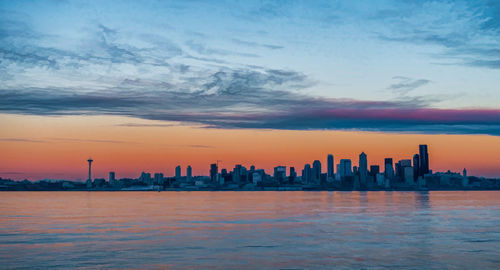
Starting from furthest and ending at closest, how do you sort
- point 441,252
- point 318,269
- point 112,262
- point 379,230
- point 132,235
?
point 379,230, point 132,235, point 441,252, point 112,262, point 318,269

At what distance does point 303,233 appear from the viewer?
2415 inches

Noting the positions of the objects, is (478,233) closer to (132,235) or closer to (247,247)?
(247,247)

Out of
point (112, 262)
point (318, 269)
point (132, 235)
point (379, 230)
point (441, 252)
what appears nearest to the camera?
point (318, 269)

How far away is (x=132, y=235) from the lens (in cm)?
5866

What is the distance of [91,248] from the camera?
47250mm

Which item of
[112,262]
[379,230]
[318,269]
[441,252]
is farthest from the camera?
[379,230]

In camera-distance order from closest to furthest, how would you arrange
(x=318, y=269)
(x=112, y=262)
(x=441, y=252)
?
(x=318, y=269) → (x=112, y=262) → (x=441, y=252)

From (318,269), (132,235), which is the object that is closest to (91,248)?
(132,235)

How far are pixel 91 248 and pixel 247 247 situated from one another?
1517 cm

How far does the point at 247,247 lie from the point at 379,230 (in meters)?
24.4

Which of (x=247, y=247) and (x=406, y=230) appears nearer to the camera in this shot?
(x=247, y=247)

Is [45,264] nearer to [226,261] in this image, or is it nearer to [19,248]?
[19,248]

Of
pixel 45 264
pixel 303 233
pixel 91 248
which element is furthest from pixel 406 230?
pixel 45 264

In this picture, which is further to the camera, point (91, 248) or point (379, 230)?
point (379, 230)
